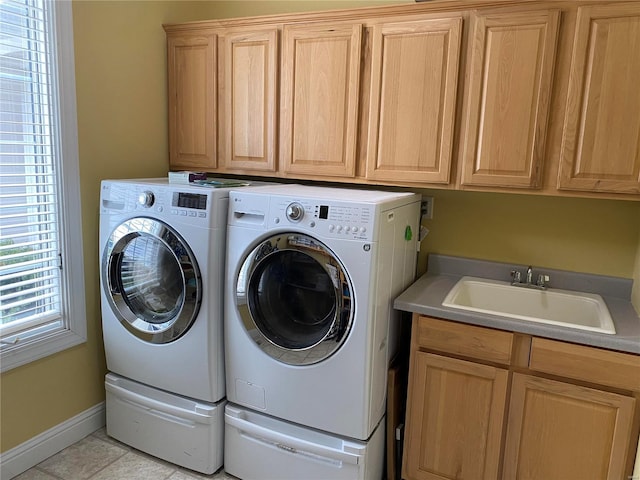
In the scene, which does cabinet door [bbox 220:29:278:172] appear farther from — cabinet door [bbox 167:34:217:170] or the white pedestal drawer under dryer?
the white pedestal drawer under dryer

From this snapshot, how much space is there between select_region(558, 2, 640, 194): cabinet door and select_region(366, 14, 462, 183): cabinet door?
1.50 ft

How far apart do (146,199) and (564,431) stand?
1889 mm

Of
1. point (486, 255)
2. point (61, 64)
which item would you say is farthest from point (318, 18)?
point (486, 255)

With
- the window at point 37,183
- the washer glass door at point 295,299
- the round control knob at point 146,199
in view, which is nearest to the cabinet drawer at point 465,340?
the washer glass door at point 295,299

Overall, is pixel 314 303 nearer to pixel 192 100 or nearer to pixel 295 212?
pixel 295 212


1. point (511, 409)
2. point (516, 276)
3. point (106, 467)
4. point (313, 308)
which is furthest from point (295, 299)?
point (106, 467)

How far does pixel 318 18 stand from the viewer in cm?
223

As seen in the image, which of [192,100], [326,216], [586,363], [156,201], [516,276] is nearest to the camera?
[586,363]

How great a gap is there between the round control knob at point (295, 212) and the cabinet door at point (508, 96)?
76cm

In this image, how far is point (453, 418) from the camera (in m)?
1.93

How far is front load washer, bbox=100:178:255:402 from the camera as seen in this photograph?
6.57 feet

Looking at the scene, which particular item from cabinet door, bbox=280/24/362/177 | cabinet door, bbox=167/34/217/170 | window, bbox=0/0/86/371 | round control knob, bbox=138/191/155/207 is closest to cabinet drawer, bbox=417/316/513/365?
cabinet door, bbox=280/24/362/177

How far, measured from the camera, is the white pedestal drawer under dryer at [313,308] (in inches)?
70.5

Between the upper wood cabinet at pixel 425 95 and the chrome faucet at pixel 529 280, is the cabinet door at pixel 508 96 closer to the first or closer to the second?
the upper wood cabinet at pixel 425 95
